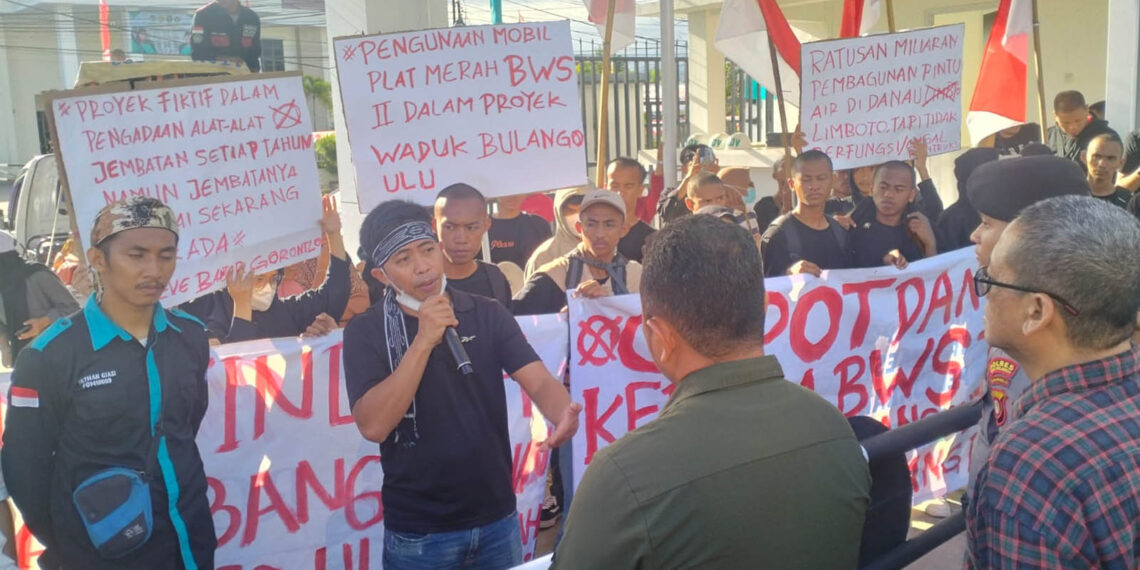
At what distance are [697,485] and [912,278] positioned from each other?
A: 12.1ft

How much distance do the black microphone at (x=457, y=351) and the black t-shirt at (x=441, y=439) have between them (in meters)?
0.10

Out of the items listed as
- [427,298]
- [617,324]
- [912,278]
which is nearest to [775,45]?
[912,278]

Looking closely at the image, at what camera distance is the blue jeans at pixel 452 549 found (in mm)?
2781

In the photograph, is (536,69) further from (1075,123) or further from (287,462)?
(1075,123)

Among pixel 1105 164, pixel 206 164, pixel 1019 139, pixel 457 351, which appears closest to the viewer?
pixel 457 351

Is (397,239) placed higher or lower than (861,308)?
higher

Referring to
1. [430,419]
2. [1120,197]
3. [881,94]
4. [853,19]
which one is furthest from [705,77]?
[430,419]

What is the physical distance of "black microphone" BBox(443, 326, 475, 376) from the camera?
255cm

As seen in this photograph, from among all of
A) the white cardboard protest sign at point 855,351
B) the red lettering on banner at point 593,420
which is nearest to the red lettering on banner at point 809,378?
the white cardboard protest sign at point 855,351

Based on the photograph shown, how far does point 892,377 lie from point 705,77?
12.5 metres

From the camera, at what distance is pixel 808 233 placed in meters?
4.97

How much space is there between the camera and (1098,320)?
1663 millimetres

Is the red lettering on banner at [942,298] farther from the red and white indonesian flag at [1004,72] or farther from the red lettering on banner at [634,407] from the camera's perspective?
the red and white indonesian flag at [1004,72]

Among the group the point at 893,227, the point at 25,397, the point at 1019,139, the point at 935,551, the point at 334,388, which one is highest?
the point at 1019,139
